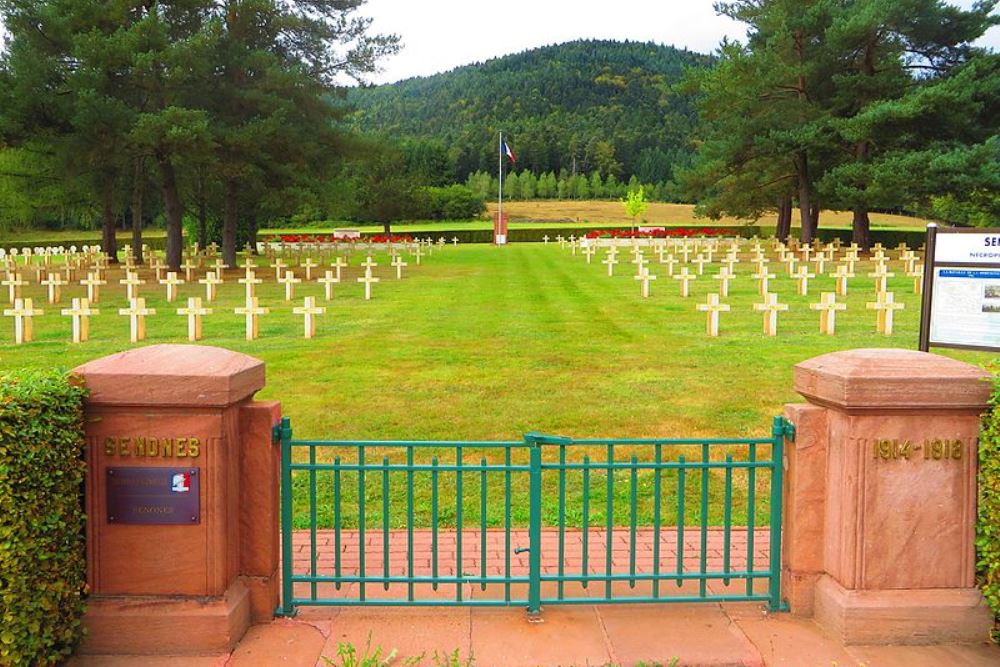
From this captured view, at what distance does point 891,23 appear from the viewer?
3191 centimetres

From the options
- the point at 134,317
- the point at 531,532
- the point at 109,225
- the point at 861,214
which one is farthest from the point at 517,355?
the point at 109,225

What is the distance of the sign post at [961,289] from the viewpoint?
6.27m

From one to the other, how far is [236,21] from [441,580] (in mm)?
28820

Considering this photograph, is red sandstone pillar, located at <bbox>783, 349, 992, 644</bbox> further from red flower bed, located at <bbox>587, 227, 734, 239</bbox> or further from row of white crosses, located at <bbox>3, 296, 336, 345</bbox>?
red flower bed, located at <bbox>587, 227, 734, 239</bbox>

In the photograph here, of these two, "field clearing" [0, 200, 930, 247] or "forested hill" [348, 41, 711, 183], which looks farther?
"forested hill" [348, 41, 711, 183]

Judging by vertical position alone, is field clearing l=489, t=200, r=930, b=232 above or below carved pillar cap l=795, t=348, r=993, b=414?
above

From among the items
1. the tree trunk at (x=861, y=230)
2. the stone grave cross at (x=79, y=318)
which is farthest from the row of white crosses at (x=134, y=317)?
the tree trunk at (x=861, y=230)

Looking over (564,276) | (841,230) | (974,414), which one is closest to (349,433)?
(974,414)

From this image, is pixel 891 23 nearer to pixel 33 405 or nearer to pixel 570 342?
pixel 570 342

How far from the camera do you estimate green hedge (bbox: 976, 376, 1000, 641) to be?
3961mm

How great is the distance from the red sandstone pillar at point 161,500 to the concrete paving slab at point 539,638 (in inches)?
46.7

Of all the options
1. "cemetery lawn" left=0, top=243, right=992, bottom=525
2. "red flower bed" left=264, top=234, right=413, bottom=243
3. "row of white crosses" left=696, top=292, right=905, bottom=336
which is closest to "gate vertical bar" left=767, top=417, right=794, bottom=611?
"cemetery lawn" left=0, top=243, right=992, bottom=525

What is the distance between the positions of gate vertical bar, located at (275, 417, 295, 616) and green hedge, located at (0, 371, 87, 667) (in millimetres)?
920

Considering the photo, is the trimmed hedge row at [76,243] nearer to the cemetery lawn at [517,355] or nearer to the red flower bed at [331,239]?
the red flower bed at [331,239]
